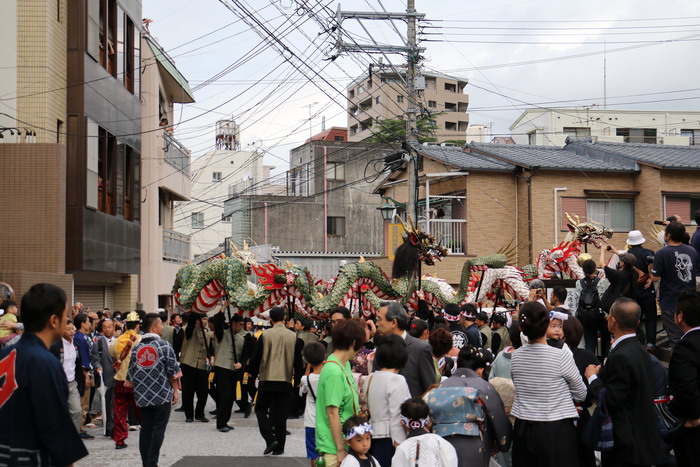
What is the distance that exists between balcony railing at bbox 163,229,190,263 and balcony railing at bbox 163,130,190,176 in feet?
8.70

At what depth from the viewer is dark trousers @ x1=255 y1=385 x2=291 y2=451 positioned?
11.1 meters

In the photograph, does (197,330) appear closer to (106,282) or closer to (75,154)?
(75,154)

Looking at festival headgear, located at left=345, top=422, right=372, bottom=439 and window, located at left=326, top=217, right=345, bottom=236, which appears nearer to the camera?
festival headgear, located at left=345, top=422, right=372, bottom=439

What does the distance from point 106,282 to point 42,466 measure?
66.8 ft

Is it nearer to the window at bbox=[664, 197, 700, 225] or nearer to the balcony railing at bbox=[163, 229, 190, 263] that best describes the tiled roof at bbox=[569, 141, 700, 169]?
the window at bbox=[664, 197, 700, 225]

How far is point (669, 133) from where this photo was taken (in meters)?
47.6

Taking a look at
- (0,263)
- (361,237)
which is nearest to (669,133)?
→ (361,237)

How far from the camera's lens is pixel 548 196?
2739 cm

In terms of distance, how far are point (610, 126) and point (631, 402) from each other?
144 feet

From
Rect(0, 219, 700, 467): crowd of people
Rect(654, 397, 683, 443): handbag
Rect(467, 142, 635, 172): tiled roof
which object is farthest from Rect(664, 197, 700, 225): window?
Rect(654, 397, 683, 443): handbag

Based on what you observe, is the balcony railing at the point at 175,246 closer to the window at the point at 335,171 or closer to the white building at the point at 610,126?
the window at the point at 335,171

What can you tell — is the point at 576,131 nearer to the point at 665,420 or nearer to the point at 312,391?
the point at 312,391

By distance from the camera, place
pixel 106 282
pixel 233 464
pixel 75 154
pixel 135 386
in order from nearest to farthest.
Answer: pixel 135 386 < pixel 233 464 < pixel 75 154 < pixel 106 282

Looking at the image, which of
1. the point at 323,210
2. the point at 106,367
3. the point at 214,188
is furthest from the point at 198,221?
the point at 106,367
